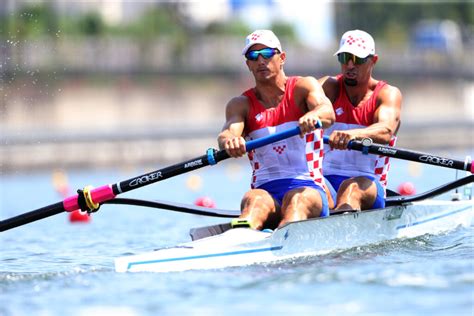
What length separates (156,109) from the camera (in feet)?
171

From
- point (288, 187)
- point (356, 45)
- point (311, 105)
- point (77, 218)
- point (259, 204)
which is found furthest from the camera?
point (77, 218)

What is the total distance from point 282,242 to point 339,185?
1951 millimetres

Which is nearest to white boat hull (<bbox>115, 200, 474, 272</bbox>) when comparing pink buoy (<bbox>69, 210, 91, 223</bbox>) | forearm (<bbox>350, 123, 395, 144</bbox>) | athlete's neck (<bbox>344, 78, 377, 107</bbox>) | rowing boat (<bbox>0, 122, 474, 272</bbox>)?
rowing boat (<bbox>0, 122, 474, 272</bbox>)

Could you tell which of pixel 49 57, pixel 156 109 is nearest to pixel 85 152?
pixel 49 57

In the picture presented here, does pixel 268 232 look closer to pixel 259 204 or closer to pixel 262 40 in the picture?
pixel 259 204

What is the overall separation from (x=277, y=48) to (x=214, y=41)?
158 ft

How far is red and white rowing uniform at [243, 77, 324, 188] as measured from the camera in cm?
988

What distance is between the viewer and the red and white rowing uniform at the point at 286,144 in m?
9.88

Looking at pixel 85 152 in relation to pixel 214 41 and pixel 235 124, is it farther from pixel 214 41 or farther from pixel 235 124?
pixel 214 41

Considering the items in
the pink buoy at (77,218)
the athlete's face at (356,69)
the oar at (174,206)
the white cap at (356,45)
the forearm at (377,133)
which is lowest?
the pink buoy at (77,218)

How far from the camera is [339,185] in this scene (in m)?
11.0

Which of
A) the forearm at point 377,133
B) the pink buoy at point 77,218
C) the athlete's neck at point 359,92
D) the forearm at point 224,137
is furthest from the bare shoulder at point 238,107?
the pink buoy at point 77,218

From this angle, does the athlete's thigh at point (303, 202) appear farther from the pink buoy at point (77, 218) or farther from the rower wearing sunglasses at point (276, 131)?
the pink buoy at point (77, 218)

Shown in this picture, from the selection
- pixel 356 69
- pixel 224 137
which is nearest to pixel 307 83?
pixel 224 137
